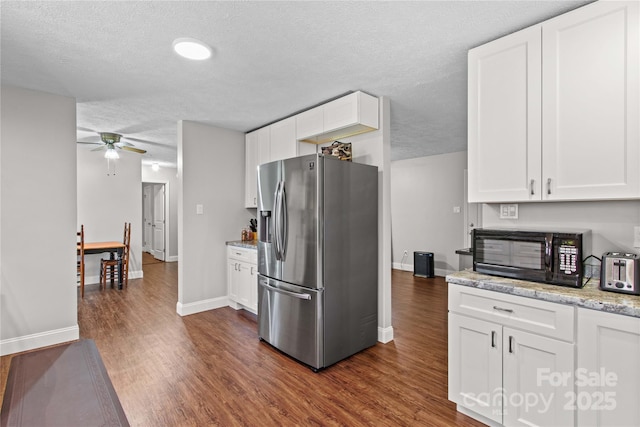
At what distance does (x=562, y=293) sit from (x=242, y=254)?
10.7 feet

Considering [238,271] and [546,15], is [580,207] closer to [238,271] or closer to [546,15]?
[546,15]

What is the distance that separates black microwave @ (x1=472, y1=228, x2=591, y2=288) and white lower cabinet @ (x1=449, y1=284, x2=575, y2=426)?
0.66ft

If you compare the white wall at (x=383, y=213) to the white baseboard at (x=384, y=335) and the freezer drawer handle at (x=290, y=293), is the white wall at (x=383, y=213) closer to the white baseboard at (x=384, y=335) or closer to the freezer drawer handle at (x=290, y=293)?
→ the white baseboard at (x=384, y=335)

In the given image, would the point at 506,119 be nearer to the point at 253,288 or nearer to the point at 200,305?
the point at 253,288

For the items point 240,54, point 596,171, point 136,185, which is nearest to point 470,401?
point 596,171

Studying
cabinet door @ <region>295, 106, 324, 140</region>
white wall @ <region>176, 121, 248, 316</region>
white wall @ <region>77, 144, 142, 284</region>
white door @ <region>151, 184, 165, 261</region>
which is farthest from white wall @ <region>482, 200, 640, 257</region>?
white door @ <region>151, 184, 165, 261</region>

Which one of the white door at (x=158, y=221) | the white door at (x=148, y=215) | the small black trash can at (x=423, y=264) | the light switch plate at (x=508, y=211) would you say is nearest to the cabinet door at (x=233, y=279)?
the light switch plate at (x=508, y=211)

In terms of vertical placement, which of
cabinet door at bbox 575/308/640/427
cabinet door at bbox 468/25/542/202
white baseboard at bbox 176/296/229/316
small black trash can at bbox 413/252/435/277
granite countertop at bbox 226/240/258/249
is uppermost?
cabinet door at bbox 468/25/542/202

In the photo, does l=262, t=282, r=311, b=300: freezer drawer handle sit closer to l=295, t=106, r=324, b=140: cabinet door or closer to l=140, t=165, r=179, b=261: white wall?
l=295, t=106, r=324, b=140: cabinet door

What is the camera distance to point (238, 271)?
4.11 meters

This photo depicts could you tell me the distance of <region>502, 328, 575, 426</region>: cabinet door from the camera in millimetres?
1587

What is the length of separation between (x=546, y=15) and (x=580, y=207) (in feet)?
3.84

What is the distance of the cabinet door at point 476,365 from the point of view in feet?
5.99

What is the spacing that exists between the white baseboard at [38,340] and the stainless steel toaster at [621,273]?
171 inches
